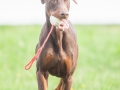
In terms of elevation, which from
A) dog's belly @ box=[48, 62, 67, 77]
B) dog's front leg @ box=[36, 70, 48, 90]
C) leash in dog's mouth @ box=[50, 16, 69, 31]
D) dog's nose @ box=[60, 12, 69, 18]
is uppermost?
dog's nose @ box=[60, 12, 69, 18]

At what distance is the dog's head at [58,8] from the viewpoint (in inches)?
275

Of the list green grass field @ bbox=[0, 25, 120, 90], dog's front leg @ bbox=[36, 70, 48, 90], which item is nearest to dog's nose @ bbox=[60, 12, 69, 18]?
dog's front leg @ bbox=[36, 70, 48, 90]

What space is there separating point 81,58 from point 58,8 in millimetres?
6144

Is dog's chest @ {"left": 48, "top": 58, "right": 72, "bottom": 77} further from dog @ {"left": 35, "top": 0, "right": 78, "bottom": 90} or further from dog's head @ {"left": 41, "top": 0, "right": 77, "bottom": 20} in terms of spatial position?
dog's head @ {"left": 41, "top": 0, "right": 77, "bottom": 20}

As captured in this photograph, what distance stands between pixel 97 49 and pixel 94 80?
364 centimetres

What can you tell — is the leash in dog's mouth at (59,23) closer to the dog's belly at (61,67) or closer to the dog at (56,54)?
the dog at (56,54)

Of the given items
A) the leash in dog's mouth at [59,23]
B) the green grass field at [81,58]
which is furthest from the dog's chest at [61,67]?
the green grass field at [81,58]

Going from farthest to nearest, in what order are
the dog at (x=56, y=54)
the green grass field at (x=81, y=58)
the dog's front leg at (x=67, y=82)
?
1. the green grass field at (x=81, y=58)
2. the dog's front leg at (x=67, y=82)
3. the dog at (x=56, y=54)

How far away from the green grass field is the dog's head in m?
2.60

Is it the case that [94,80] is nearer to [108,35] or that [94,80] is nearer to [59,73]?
[59,73]

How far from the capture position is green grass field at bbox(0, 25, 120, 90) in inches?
403

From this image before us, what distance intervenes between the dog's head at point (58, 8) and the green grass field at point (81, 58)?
8.52ft

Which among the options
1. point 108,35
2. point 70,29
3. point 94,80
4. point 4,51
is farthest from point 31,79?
point 108,35

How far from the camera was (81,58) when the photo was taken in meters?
13.2
